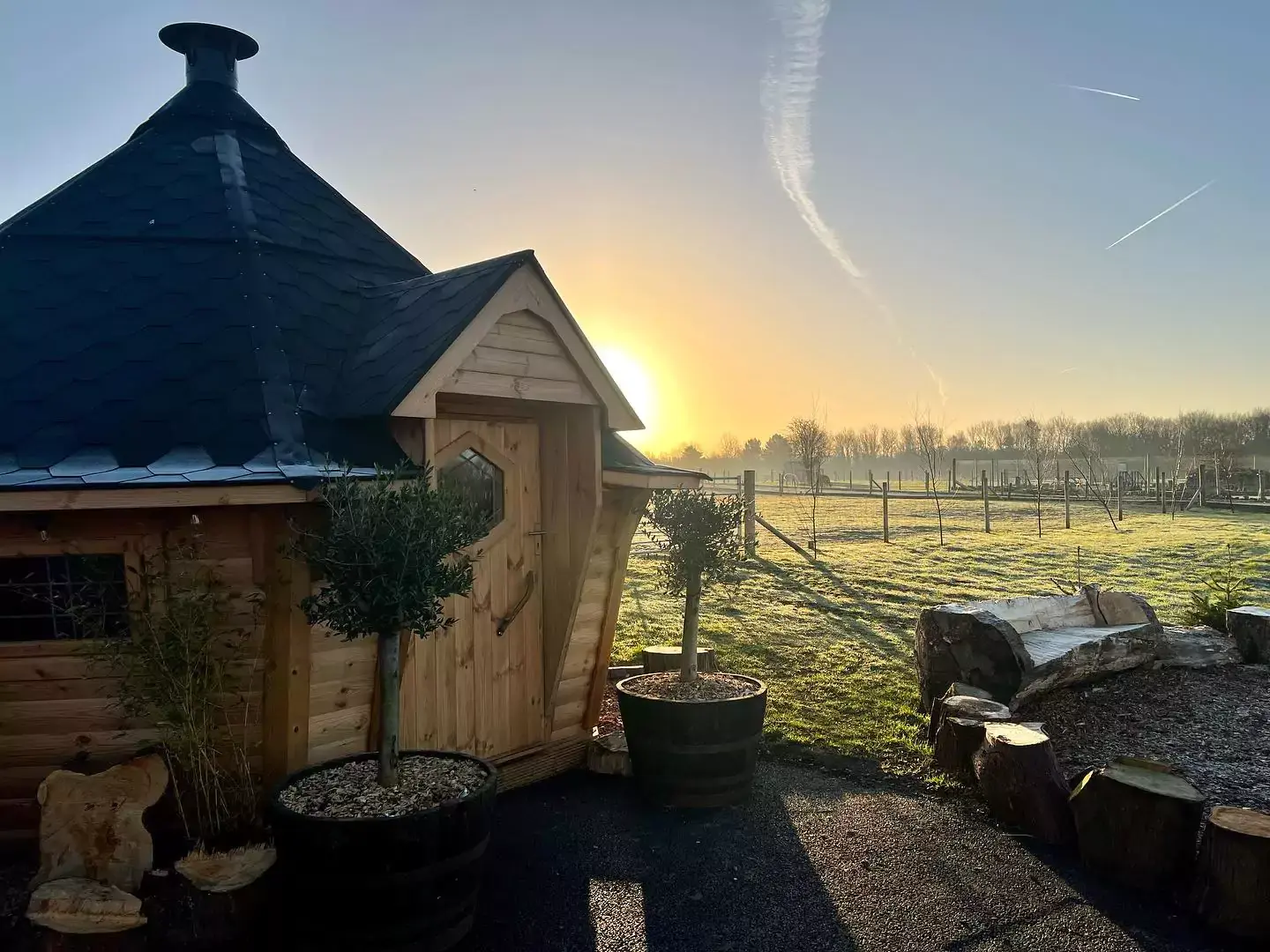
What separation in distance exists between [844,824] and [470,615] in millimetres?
2985

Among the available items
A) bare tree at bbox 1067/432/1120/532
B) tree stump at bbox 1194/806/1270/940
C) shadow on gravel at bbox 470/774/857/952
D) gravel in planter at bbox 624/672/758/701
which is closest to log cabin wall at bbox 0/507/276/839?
shadow on gravel at bbox 470/774/857/952

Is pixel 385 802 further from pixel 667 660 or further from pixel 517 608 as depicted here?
pixel 667 660

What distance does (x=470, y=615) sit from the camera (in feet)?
19.6

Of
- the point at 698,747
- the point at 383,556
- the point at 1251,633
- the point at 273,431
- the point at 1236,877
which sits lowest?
the point at 1236,877

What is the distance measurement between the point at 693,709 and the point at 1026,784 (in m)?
2.20

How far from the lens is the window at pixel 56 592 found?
444cm

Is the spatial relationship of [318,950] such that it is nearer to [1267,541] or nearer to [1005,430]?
[1267,541]

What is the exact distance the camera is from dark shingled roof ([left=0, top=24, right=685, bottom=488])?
467cm

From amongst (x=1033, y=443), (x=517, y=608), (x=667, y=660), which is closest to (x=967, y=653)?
(x=667, y=660)

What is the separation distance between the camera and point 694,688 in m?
6.25

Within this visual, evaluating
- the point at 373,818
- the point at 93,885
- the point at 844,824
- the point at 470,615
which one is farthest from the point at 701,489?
the point at 93,885

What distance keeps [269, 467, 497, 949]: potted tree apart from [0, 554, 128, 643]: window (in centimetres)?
103

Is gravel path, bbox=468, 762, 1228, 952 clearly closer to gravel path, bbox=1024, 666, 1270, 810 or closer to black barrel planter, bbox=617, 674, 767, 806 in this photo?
black barrel planter, bbox=617, 674, 767, 806

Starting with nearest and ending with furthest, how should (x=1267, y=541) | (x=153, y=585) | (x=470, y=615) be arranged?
(x=153, y=585) → (x=470, y=615) → (x=1267, y=541)
